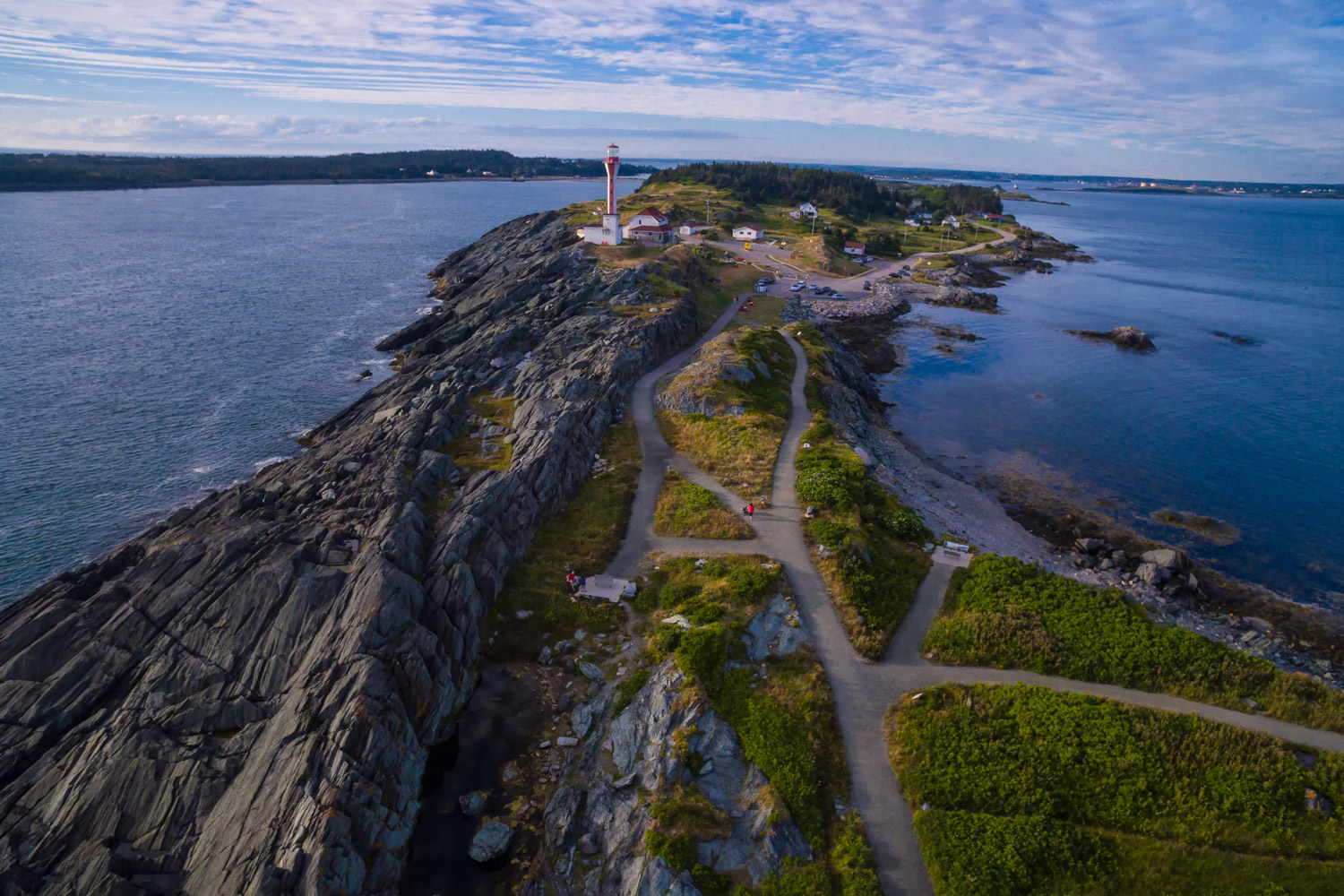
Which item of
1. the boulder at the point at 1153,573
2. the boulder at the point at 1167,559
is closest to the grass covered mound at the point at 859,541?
the boulder at the point at 1153,573

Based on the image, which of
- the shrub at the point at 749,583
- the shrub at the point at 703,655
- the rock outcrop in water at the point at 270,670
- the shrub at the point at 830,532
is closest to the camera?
the rock outcrop in water at the point at 270,670

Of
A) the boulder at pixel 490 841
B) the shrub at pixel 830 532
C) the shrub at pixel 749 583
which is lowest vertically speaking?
the boulder at pixel 490 841

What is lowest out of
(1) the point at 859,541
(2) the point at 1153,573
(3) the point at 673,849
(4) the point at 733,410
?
(2) the point at 1153,573

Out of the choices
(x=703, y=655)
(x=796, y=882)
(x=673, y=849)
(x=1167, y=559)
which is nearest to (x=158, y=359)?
(x=703, y=655)

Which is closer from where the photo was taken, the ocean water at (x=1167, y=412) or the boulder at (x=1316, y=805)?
the boulder at (x=1316, y=805)

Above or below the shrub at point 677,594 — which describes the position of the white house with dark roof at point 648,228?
above

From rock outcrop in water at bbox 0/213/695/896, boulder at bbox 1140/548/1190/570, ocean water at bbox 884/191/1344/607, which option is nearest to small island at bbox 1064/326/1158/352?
ocean water at bbox 884/191/1344/607

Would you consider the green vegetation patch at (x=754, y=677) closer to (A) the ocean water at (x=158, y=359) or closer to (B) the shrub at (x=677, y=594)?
(B) the shrub at (x=677, y=594)

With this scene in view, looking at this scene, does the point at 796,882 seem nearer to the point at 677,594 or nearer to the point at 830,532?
the point at 677,594
